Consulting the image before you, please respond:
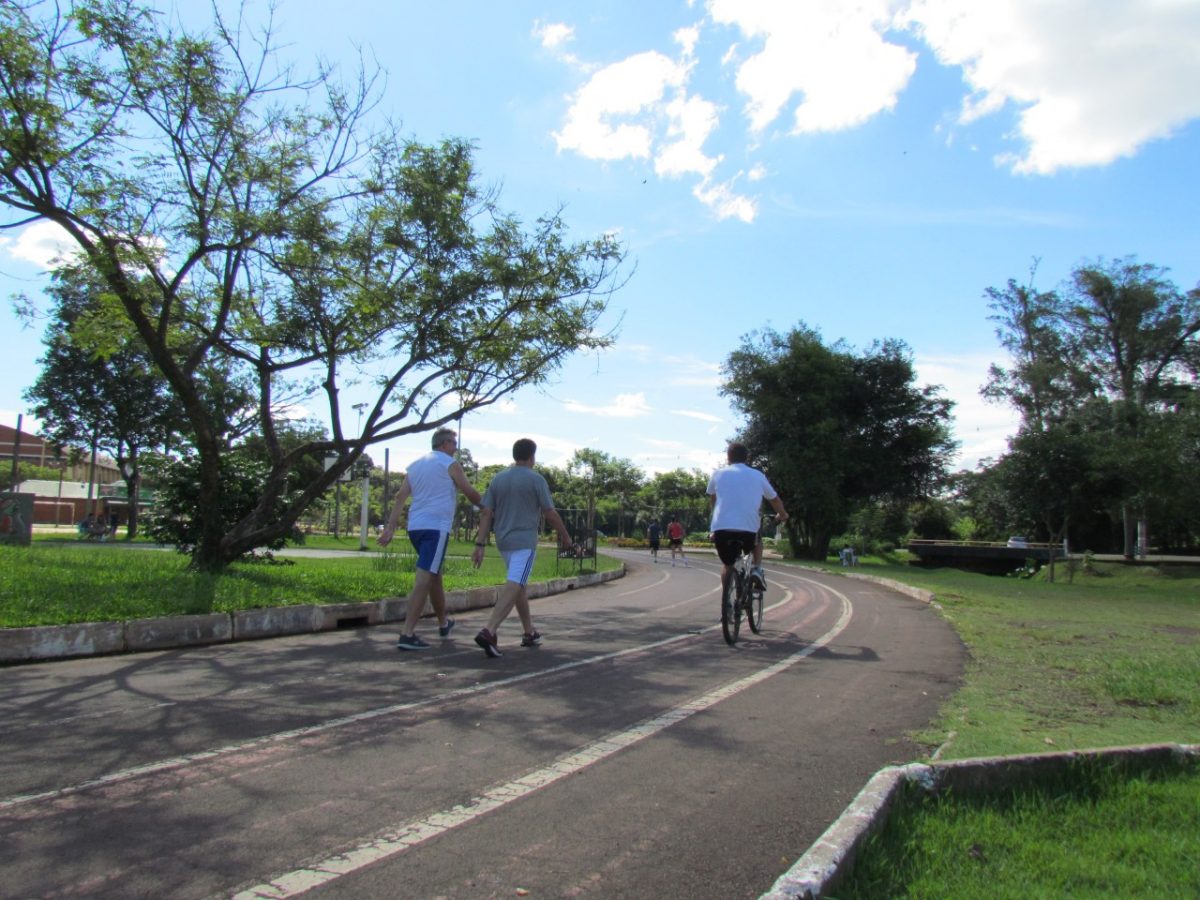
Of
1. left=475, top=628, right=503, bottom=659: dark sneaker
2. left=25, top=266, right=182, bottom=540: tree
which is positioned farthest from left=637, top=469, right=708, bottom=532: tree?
left=475, top=628, right=503, bottom=659: dark sneaker

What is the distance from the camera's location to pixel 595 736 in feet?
14.9

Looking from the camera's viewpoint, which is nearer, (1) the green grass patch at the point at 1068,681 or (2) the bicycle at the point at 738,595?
(1) the green grass patch at the point at 1068,681

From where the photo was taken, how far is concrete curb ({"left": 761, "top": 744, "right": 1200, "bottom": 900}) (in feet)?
8.67

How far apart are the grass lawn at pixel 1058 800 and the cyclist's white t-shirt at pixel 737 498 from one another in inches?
92.7

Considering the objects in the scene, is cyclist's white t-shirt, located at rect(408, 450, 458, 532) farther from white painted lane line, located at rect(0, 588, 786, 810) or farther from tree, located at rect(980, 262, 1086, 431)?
tree, located at rect(980, 262, 1086, 431)

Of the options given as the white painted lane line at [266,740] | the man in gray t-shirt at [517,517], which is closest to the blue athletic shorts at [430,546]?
the man in gray t-shirt at [517,517]

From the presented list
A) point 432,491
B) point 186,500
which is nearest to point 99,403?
point 186,500

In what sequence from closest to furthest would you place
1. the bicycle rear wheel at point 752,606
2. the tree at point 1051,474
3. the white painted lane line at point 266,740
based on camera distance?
the white painted lane line at point 266,740 < the bicycle rear wheel at point 752,606 < the tree at point 1051,474

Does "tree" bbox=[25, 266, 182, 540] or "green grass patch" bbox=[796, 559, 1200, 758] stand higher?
"tree" bbox=[25, 266, 182, 540]

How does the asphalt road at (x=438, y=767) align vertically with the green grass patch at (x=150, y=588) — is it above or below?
below

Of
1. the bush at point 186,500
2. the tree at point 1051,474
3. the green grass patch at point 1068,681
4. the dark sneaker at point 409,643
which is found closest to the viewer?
the green grass patch at point 1068,681

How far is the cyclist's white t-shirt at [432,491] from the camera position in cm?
768

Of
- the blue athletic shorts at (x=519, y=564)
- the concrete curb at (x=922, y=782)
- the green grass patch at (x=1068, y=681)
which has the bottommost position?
the green grass patch at (x=1068, y=681)

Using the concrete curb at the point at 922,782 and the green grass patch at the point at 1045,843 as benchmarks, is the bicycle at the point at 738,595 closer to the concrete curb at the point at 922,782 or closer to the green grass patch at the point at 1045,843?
the concrete curb at the point at 922,782
